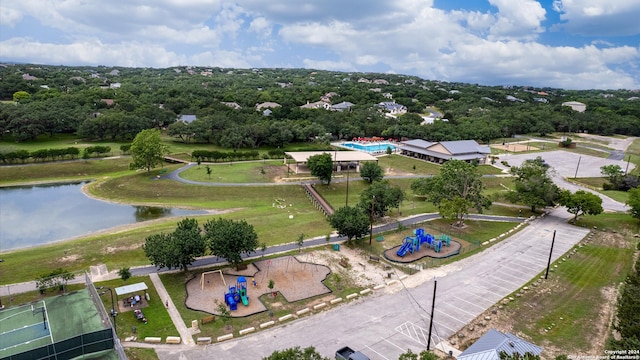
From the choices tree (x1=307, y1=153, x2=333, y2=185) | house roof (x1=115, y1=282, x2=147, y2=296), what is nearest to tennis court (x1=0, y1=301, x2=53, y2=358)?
house roof (x1=115, y1=282, x2=147, y2=296)

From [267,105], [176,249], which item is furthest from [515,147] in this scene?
[176,249]

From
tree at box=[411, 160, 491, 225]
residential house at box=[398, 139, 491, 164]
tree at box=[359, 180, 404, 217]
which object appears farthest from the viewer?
residential house at box=[398, 139, 491, 164]

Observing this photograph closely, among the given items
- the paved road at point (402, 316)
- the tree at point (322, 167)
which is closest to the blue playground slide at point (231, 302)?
the paved road at point (402, 316)

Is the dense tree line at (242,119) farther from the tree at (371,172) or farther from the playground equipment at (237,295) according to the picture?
the playground equipment at (237,295)

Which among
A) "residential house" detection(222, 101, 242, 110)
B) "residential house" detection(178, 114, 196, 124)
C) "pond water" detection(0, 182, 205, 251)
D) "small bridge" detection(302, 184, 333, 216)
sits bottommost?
"pond water" detection(0, 182, 205, 251)

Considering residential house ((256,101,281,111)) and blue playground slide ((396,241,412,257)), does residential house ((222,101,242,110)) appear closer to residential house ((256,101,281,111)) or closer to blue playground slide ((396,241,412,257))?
residential house ((256,101,281,111))

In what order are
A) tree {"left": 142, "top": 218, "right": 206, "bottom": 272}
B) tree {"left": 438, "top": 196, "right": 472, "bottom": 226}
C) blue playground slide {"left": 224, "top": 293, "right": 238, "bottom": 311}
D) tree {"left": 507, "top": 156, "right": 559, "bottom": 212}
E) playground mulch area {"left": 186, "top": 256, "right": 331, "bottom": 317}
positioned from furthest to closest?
tree {"left": 507, "top": 156, "right": 559, "bottom": 212}, tree {"left": 438, "top": 196, "right": 472, "bottom": 226}, tree {"left": 142, "top": 218, "right": 206, "bottom": 272}, playground mulch area {"left": 186, "top": 256, "right": 331, "bottom": 317}, blue playground slide {"left": 224, "top": 293, "right": 238, "bottom": 311}

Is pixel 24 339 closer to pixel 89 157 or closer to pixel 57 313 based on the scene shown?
pixel 57 313
